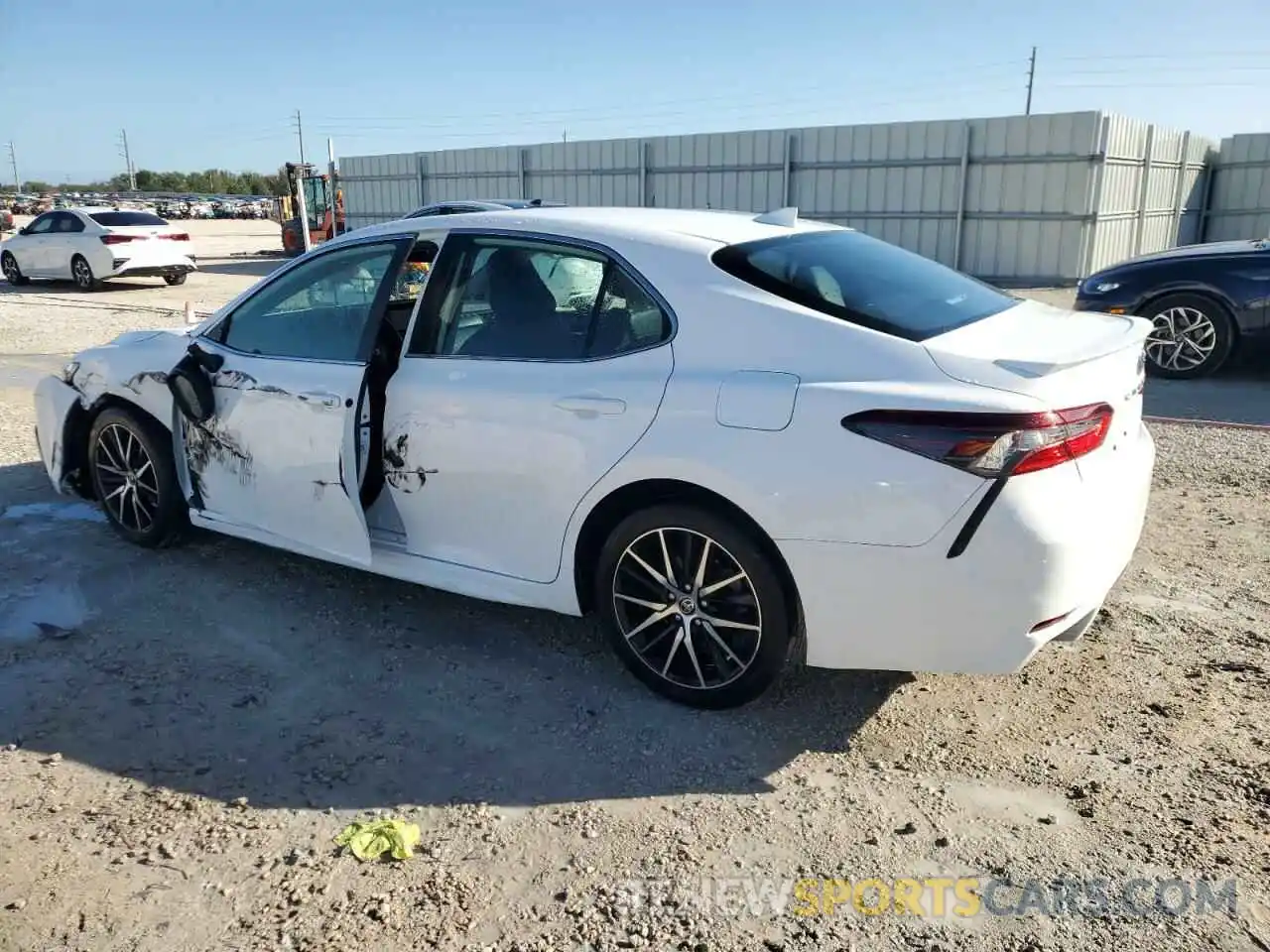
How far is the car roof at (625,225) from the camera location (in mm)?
3621

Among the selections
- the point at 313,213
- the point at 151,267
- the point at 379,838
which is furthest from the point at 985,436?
the point at 313,213

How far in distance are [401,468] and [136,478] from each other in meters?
1.86

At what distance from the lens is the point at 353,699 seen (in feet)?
12.1

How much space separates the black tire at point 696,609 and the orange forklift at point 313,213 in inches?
1015

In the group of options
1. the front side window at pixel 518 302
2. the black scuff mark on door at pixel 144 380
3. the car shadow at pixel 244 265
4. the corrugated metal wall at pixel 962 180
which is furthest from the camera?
the car shadow at pixel 244 265

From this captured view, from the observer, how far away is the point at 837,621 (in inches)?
124

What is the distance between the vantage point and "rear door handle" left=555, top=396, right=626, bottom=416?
11.2 feet

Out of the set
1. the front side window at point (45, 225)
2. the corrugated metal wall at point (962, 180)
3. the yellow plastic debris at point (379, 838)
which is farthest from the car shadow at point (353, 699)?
the front side window at point (45, 225)

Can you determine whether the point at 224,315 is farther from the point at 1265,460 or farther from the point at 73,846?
the point at 1265,460

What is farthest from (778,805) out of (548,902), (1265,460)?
(1265,460)

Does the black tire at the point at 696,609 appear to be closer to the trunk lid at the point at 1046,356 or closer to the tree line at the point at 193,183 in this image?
the trunk lid at the point at 1046,356

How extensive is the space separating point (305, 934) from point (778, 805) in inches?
53.3

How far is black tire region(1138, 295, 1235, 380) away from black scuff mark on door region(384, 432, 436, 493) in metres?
7.12

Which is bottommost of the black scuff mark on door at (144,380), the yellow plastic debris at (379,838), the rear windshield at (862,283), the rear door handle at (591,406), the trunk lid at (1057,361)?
the yellow plastic debris at (379,838)
